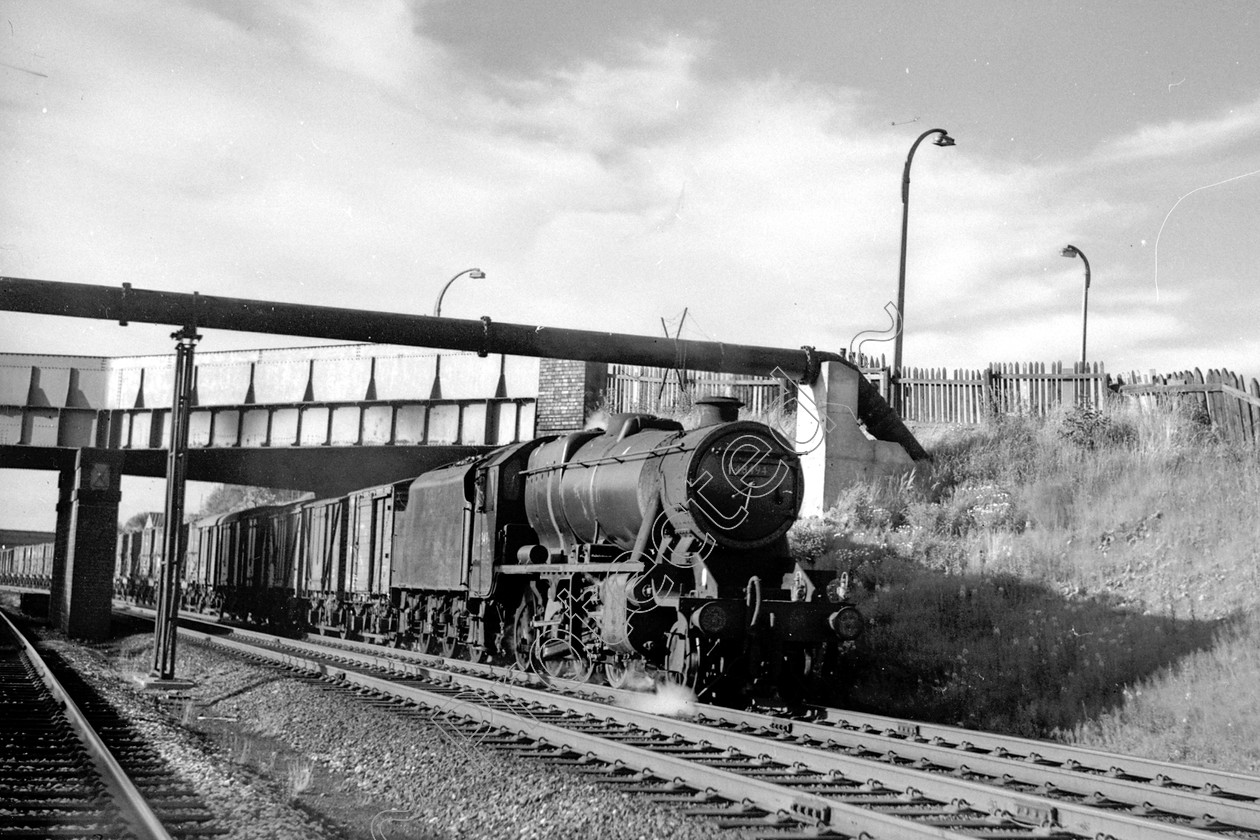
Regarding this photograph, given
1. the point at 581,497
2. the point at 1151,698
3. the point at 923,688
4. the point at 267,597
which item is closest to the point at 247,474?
the point at 267,597

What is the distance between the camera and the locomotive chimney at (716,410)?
39.8 feet

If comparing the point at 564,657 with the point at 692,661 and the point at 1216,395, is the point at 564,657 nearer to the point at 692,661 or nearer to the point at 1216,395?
the point at 692,661

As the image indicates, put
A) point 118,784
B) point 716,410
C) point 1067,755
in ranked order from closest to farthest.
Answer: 1. point 118,784
2. point 1067,755
3. point 716,410

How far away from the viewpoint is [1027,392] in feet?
70.2

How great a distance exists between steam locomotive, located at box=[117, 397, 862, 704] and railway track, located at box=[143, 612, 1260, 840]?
2.70 ft

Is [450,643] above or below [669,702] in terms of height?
below

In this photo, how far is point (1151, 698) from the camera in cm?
1109

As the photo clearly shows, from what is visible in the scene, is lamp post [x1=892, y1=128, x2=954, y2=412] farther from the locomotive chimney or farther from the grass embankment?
the locomotive chimney

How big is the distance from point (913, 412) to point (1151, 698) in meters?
12.3

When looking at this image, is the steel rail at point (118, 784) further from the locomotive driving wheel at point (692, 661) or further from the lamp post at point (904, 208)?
the lamp post at point (904, 208)

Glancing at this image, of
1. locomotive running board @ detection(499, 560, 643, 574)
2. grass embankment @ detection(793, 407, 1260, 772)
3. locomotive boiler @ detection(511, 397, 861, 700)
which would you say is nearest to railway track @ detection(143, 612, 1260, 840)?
locomotive boiler @ detection(511, 397, 861, 700)

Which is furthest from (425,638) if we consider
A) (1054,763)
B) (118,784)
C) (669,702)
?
(1054,763)

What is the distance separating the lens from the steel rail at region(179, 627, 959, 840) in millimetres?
5902

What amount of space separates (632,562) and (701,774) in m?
4.36
